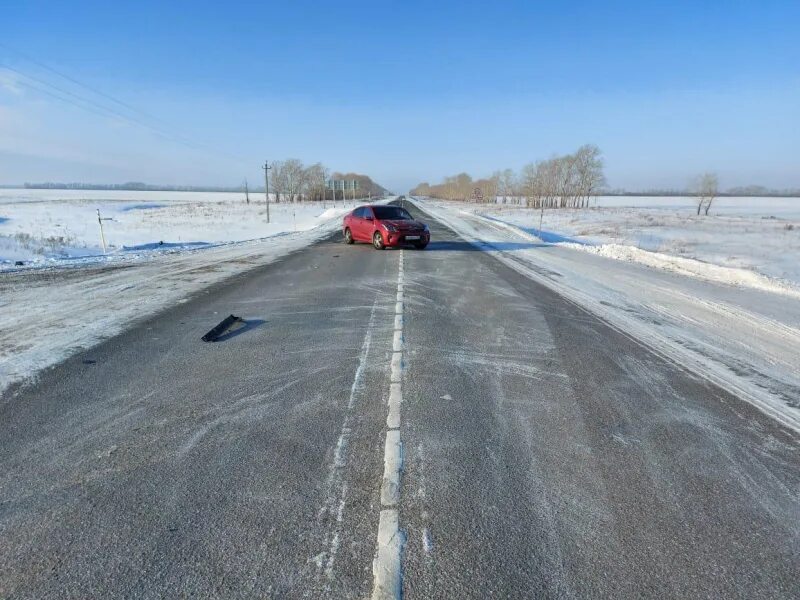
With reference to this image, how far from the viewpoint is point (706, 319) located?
648 centimetres

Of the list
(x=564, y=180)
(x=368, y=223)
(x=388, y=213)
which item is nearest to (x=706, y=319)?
(x=388, y=213)

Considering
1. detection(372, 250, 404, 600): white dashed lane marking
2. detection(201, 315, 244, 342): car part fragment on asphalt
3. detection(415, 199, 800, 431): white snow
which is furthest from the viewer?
detection(201, 315, 244, 342): car part fragment on asphalt

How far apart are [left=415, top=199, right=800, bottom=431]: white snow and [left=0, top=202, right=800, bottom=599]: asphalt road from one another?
466 millimetres

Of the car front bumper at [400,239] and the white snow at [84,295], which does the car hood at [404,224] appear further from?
the white snow at [84,295]

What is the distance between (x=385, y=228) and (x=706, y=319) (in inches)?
398

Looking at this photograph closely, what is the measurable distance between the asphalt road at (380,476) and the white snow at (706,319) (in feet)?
1.53

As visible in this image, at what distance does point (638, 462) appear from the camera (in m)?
2.79

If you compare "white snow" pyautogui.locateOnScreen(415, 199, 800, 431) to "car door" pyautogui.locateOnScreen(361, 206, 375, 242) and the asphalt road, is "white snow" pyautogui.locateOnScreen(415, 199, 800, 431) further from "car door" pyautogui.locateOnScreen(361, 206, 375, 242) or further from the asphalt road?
"car door" pyautogui.locateOnScreen(361, 206, 375, 242)

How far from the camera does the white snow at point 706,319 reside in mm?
4164

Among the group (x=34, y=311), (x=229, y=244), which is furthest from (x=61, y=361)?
(x=229, y=244)

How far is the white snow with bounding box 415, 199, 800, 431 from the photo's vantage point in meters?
4.16

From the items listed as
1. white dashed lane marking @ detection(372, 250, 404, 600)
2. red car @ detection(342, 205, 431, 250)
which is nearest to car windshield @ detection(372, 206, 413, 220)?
red car @ detection(342, 205, 431, 250)

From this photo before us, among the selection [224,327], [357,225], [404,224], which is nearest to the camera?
[224,327]

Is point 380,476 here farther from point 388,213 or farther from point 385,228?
point 388,213
